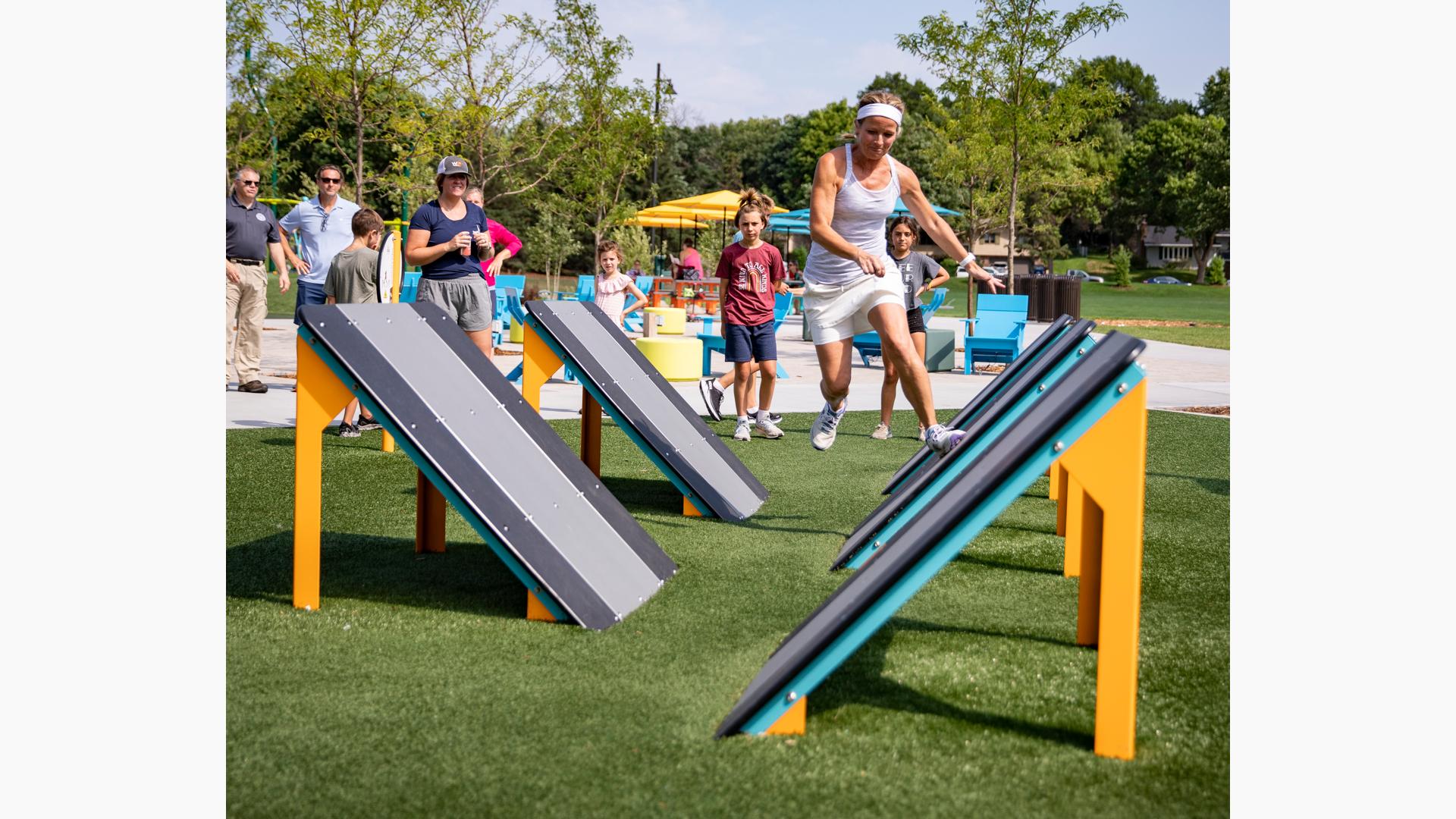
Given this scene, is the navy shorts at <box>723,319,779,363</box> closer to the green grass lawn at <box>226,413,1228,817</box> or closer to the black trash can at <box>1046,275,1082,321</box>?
the green grass lawn at <box>226,413,1228,817</box>

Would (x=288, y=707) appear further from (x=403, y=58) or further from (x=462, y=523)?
(x=403, y=58)

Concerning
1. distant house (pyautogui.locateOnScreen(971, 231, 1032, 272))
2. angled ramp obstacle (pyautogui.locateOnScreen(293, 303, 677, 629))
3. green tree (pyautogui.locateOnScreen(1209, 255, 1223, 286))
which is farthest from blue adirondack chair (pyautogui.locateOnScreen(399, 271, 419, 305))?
distant house (pyautogui.locateOnScreen(971, 231, 1032, 272))

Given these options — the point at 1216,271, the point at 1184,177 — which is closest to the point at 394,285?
the point at 1216,271

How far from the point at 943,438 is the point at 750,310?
4.31 m

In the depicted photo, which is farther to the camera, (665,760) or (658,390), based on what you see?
(658,390)

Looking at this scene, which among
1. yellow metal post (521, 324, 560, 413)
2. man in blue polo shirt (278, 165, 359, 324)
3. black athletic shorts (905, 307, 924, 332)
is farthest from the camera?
black athletic shorts (905, 307, 924, 332)

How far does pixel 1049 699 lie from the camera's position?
3697 mm

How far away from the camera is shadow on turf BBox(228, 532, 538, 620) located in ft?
15.6

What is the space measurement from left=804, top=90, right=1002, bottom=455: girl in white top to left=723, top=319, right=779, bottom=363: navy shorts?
3.08 metres

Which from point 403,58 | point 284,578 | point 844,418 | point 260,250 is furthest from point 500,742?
point 403,58

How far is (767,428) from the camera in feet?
32.4

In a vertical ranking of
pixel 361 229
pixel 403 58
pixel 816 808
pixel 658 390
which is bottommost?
pixel 816 808

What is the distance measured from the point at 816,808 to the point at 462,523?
393 cm

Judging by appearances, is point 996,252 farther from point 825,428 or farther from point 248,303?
point 825,428
